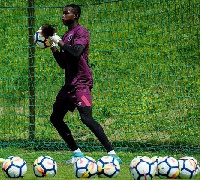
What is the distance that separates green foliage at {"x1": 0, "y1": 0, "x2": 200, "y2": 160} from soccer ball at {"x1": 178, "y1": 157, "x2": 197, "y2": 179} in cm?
Result: 280

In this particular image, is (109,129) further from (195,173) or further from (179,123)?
(195,173)

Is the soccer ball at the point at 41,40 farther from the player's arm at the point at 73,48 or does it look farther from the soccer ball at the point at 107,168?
the soccer ball at the point at 107,168

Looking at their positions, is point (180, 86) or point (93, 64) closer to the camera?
point (180, 86)

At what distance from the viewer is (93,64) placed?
1061cm

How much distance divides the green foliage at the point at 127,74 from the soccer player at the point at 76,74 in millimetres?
1439

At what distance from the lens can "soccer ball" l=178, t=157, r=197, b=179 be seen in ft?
21.8

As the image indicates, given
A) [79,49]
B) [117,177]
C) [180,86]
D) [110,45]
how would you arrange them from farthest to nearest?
[110,45] → [180,86] → [79,49] → [117,177]

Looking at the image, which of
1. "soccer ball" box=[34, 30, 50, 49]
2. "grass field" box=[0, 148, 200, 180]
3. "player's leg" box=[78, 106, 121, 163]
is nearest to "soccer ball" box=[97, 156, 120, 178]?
"grass field" box=[0, 148, 200, 180]

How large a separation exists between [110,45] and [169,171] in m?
4.14

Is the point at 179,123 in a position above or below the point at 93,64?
below

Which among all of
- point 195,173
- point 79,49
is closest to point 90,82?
point 79,49

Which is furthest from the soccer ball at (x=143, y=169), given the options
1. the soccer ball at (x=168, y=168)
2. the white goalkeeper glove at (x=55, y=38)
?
the white goalkeeper glove at (x=55, y=38)

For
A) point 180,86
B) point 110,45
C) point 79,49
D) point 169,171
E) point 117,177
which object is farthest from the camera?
point 110,45

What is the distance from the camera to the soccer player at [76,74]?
8062 mm
